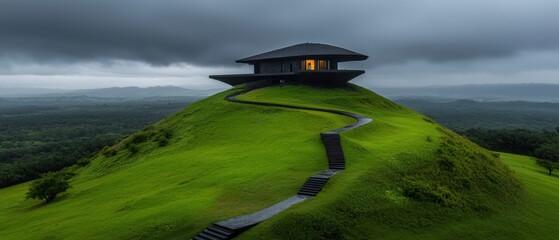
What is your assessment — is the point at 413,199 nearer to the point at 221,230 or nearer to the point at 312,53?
the point at 221,230

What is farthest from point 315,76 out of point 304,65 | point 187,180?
point 187,180

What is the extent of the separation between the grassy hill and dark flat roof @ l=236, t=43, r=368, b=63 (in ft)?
86.1

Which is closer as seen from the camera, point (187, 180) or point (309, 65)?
point (187, 180)

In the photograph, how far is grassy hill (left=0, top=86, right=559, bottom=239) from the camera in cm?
2041

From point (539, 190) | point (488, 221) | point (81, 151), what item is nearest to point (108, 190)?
point (488, 221)

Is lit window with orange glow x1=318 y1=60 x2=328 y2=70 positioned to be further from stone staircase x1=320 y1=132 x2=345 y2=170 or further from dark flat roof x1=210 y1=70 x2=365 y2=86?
stone staircase x1=320 y1=132 x2=345 y2=170

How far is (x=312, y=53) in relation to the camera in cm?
6819

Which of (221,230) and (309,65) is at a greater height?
(309,65)

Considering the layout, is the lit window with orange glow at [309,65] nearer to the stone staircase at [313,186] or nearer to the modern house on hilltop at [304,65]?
the modern house on hilltop at [304,65]

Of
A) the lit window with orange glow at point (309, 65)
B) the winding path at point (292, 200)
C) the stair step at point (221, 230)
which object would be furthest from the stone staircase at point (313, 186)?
the lit window with orange glow at point (309, 65)

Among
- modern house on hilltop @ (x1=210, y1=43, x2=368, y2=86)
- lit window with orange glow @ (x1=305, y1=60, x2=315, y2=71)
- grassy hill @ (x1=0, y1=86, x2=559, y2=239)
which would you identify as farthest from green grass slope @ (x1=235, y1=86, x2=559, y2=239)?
lit window with orange glow @ (x1=305, y1=60, x2=315, y2=71)

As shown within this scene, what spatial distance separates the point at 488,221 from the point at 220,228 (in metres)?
16.5

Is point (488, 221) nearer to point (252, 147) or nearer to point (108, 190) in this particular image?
point (252, 147)

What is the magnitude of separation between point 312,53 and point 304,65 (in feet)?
8.55
